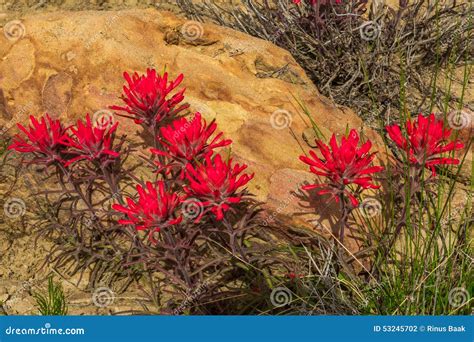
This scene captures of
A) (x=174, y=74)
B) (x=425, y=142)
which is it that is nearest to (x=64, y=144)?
(x=174, y=74)

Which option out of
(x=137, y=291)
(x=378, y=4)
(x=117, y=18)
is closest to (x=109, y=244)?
(x=137, y=291)

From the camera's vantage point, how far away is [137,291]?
10.2 feet

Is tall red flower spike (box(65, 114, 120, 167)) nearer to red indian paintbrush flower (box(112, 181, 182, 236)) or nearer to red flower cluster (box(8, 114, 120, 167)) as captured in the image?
red flower cluster (box(8, 114, 120, 167))

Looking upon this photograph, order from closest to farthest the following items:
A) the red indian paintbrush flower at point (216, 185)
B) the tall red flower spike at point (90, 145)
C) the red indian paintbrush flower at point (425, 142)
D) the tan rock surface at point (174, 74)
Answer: the red indian paintbrush flower at point (216, 185), the red indian paintbrush flower at point (425, 142), the tall red flower spike at point (90, 145), the tan rock surface at point (174, 74)

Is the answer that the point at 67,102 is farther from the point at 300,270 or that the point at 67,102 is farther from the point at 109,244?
the point at 300,270

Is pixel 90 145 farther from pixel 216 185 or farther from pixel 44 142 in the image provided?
pixel 216 185

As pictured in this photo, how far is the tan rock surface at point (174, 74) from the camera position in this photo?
347 cm

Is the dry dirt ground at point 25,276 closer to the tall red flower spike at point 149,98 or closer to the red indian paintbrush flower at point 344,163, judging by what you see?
the tall red flower spike at point 149,98

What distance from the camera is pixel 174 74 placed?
367cm

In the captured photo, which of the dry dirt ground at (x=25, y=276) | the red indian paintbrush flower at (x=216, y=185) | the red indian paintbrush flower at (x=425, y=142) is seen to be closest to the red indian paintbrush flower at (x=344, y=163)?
the red indian paintbrush flower at (x=425, y=142)

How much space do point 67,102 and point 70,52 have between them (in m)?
0.33

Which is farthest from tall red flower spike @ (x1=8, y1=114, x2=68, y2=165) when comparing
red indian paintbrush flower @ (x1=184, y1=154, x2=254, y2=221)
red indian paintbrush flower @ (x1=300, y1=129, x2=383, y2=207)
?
red indian paintbrush flower @ (x1=300, y1=129, x2=383, y2=207)

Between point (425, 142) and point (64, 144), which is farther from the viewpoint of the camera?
point (64, 144)

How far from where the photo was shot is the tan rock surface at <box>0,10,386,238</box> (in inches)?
136
